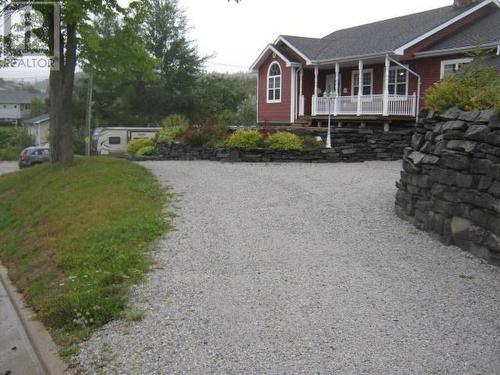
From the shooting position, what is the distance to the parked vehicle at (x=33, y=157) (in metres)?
35.8

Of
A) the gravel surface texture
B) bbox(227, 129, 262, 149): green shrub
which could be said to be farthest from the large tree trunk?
the gravel surface texture

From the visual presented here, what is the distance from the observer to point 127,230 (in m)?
9.09

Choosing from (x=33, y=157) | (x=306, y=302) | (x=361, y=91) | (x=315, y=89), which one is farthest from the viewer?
(x=33, y=157)

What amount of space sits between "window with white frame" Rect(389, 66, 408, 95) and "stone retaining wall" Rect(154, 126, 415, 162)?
421 centimetres

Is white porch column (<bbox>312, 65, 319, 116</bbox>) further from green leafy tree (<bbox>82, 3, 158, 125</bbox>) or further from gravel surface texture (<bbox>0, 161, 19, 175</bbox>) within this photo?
gravel surface texture (<bbox>0, 161, 19, 175</bbox>)

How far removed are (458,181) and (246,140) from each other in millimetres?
11709

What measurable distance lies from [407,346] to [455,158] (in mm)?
3779

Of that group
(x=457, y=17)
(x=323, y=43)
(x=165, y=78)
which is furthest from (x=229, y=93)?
(x=457, y=17)

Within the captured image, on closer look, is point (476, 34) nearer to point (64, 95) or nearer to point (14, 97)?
point (64, 95)

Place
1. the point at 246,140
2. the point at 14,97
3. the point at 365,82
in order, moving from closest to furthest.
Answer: the point at 246,140 < the point at 365,82 < the point at 14,97

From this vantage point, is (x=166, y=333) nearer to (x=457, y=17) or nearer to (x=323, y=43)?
(x=457, y=17)

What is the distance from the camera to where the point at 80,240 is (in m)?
9.15

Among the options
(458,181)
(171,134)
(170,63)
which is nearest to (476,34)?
(171,134)

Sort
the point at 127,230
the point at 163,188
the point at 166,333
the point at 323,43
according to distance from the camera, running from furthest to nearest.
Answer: the point at 323,43 < the point at 163,188 < the point at 127,230 < the point at 166,333
